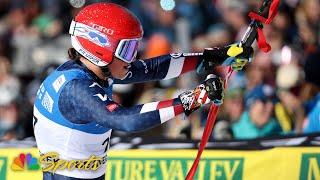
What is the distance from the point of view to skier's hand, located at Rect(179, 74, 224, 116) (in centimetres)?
511

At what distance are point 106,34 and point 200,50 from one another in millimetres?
5280

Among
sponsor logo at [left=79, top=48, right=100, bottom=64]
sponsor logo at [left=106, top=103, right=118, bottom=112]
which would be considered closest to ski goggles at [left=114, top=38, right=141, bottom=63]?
sponsor logo at [left=79, top=48, right=100, bottom=64]

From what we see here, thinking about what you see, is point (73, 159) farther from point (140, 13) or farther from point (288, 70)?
point (140, 13)

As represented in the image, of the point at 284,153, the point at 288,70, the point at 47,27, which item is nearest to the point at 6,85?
the point at 47,27

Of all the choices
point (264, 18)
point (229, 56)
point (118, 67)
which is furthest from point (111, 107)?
point (264, 18)

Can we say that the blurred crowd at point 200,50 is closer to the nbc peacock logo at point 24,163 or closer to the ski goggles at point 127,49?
the nbc peacock logo at point 24,163

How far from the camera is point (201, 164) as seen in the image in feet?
23.0

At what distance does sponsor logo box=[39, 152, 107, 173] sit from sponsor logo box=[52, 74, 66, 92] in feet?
1.44

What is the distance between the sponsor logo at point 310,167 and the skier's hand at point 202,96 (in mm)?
1904

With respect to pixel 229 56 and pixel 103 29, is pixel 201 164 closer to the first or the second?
pixel 229 56

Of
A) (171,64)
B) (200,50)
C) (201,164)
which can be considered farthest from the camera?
(200,50)

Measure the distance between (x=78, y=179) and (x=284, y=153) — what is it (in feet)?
6.16

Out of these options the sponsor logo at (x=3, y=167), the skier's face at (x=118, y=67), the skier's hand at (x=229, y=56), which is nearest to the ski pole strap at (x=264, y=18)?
the skier's hand at (x=229, y=56)

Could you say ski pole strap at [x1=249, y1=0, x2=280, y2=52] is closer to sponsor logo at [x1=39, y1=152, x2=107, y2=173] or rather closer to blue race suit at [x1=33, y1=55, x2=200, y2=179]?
blue race suit at [x1=33, y1=55, x2=200, y2=179]
